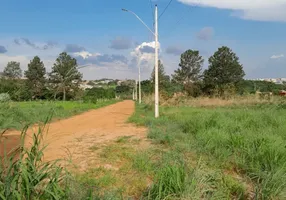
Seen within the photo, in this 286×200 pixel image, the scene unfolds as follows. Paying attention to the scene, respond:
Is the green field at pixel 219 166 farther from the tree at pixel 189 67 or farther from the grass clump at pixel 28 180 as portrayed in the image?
the tree at pixel 189 67

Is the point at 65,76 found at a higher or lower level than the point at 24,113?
higher

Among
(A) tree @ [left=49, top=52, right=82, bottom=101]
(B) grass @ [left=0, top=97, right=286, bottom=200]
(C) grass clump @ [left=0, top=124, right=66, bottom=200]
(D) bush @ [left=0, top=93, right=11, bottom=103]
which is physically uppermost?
(A) tree @ [left=49, top=52, right=82, bottom=101]

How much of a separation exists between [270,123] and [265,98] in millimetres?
16852

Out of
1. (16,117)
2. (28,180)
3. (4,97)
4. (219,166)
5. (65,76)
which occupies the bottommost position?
(219,166)

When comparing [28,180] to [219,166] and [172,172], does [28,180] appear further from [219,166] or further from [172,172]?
[219,166]

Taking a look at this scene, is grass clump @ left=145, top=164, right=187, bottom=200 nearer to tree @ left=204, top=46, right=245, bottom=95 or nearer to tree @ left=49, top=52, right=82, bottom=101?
tree @ left=49, top=52, right=82, bottom=101

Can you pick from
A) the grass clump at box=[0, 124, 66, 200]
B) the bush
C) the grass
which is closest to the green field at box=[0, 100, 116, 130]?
the bush

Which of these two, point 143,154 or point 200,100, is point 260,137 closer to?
point 143,154

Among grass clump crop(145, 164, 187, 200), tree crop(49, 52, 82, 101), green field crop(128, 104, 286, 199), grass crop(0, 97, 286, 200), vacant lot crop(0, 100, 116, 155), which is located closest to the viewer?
tree crop(49, 52, 82, 101)

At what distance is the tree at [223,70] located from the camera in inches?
1959

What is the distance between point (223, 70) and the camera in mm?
49812

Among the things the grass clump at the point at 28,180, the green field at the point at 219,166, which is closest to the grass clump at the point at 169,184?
the green field at the point at 219,166

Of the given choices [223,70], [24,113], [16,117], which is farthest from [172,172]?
[223,70]

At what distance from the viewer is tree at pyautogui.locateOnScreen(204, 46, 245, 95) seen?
1959 inches
